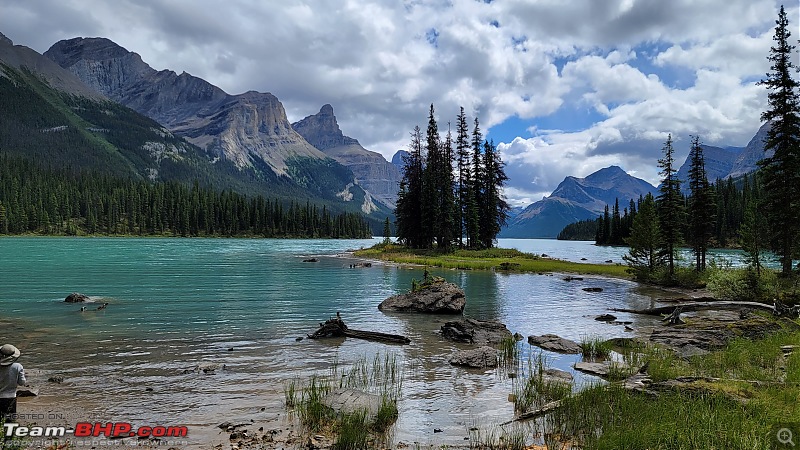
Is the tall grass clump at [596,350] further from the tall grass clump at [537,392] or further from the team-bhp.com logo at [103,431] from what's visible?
the team-bhp.com logo at [103,431]

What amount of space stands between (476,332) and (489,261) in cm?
4809

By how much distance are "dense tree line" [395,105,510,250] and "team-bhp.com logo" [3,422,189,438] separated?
6669cm

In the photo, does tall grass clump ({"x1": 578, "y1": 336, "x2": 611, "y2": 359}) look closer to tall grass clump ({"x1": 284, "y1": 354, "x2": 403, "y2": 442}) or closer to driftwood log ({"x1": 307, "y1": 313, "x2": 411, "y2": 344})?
driftwood log ({"x1": 307, "y1": 313, "x2": 411, "y2": 344})

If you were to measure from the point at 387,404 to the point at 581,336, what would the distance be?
14.7 meters

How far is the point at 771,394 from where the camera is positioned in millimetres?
9664

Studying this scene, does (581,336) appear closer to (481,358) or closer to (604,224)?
(481,358)

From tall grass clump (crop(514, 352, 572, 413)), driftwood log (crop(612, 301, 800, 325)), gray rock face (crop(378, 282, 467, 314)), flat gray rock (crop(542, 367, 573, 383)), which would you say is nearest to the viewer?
tall grass clump (crop(514, 352, 572, 413))

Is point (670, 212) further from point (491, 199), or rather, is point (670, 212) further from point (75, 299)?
point (75, 299)

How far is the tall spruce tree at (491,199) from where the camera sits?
8344cm

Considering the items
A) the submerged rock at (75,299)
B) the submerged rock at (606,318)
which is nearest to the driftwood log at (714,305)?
the submerged rock at (606,318)

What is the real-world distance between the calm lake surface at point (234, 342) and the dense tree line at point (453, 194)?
3449 centimetres

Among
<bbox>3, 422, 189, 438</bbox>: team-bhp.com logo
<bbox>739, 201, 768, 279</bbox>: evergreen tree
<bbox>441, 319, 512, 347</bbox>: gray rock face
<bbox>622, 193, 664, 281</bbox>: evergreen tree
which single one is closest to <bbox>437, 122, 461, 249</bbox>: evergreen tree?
<bbox>622, 193, 664, 281</bbox>: evergreen tree

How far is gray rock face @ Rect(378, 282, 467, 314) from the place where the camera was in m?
29.3

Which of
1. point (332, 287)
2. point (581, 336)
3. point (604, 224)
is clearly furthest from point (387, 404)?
point (604, 224)
